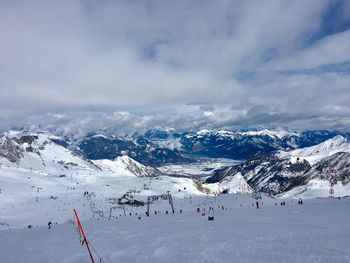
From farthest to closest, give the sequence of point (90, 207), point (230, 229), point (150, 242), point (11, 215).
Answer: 1. point (90, 207)
2. point (11, 215)
3. point (230, 229)
4. point (150, 242)

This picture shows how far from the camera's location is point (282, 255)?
26609mm

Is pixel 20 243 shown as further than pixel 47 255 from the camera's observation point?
Yes

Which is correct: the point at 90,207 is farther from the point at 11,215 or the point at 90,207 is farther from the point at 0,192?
the point at 0,192

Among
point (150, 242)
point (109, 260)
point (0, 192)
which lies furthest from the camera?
point (0, 192)

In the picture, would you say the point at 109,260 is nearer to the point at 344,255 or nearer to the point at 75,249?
the point at 75,249

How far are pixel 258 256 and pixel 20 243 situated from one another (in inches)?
1295

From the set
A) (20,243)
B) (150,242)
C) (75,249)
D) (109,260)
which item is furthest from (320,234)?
(20,243)

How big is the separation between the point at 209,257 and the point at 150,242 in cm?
1076

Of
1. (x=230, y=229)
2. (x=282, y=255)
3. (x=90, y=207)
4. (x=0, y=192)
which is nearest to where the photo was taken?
(x=282, y=255)

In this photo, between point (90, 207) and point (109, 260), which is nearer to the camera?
point (109, 260)

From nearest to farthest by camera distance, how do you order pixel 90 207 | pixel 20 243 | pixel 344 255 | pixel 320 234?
pixel 344 255 < pixel 320 234 < pixel 20 243 < pixel 90 207

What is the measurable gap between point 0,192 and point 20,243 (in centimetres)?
14603

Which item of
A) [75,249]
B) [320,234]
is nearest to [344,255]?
[320,234]

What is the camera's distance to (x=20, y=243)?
4703 cm
